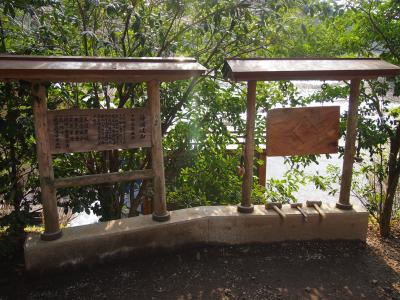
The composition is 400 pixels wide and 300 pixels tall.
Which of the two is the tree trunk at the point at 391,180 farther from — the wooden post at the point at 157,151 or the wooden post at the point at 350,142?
the wooden post at the point at 157,151

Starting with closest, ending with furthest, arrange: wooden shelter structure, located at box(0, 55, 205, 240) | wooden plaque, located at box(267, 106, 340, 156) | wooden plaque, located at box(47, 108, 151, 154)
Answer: wooden shelter structure, located at box(0, 55, 205, 240), wooden plaque, located at box(47, 108, 151, 154), wooden plaque, located at box(267, 106, 340, 156)

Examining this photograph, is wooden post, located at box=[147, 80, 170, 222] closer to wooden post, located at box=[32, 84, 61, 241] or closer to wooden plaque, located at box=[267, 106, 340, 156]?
wooden post, located at box=[32, 84, 61, 241]

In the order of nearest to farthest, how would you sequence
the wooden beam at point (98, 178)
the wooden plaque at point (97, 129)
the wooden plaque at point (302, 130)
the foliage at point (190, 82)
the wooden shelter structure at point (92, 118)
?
1. the wooden shelter structure at point (92, 118)
2. the wooden plaque at point (97, 129)
3. the wooden beam at point (98, 178)
4. the foliage at point (190, 82)
5. the wooden plaque at point (302, 130)

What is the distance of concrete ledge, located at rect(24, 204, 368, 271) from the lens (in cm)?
356

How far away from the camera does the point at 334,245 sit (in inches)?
168

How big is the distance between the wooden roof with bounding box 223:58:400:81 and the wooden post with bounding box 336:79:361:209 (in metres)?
0.32

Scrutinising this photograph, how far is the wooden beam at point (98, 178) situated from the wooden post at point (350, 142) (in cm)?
240

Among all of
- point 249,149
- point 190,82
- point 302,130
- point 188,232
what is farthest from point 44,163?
point 302,130

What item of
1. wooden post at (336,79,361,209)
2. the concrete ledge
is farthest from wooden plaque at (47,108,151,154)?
wooden post at (336,79,361,209)

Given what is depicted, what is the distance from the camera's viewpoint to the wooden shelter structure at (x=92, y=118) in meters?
2.93

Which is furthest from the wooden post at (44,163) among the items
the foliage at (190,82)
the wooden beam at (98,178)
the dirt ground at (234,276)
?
the dirt ground at (234,276)

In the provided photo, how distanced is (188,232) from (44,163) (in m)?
1.75

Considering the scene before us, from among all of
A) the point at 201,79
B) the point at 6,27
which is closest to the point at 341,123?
the point at 201,79

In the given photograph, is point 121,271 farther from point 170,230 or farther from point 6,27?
point 6,27
